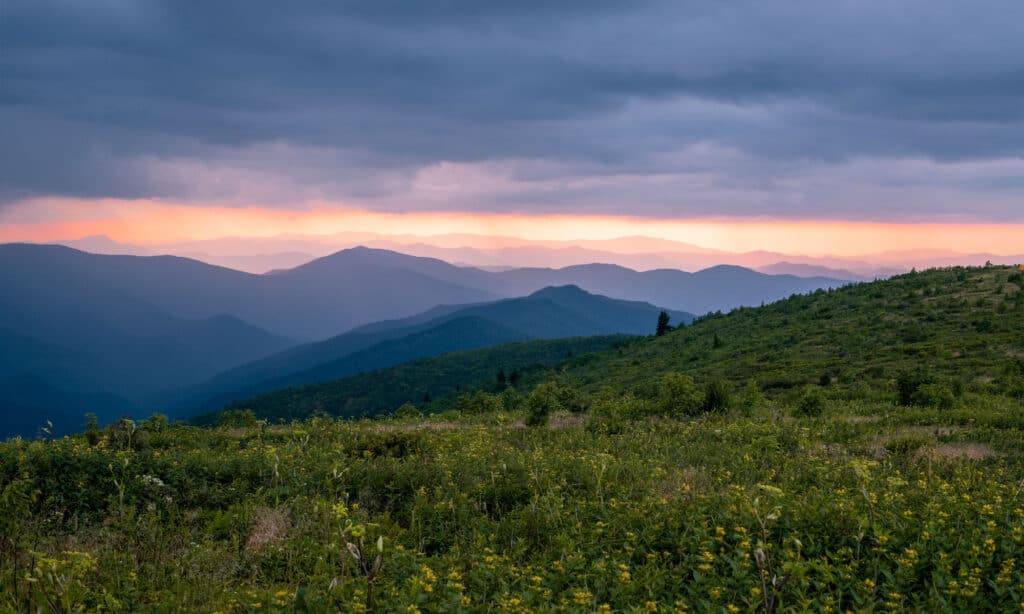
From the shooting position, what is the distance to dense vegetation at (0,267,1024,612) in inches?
225

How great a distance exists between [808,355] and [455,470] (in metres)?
23.9

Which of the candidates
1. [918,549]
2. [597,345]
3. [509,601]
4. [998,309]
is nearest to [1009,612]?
[918,549]

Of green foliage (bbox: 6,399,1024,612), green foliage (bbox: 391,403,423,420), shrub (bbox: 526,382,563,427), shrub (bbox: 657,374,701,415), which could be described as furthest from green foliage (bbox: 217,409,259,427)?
shrub (bbox: 657,374,701,415)

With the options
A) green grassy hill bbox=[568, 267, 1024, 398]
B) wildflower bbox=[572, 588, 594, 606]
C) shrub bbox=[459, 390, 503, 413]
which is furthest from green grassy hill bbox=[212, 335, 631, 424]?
wildflower bbox=[572, 588, 594, 606]

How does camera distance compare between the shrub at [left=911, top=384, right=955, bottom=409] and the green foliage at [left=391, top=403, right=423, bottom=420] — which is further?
the green foliage at [left=391, top=403, right=423, bottom=420]

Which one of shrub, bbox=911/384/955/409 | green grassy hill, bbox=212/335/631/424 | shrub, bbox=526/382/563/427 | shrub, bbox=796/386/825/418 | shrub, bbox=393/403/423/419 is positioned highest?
shrub, bbox=911/384/955/409

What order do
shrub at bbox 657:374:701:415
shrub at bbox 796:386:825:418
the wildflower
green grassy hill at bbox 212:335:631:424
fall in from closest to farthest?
the wildflower → shrub at bbox 796:386:825:418 → shrub at bbox 657:374:701:415 → green grassy hill at bbox 212:335:631:424

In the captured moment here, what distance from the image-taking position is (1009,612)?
5250 mm

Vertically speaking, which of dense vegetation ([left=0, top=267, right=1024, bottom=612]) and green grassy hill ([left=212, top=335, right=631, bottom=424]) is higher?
dense vegetation ([left=0, top=267, right=1024, bottom=612])

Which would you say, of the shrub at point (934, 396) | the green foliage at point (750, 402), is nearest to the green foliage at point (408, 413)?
the green foliage at point (750, 402)

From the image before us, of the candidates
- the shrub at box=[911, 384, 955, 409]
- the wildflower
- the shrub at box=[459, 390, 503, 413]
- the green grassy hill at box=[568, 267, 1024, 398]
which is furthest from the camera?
the shrub at box=[459, 390, 503, 413]

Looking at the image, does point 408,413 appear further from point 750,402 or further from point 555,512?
point 555,512

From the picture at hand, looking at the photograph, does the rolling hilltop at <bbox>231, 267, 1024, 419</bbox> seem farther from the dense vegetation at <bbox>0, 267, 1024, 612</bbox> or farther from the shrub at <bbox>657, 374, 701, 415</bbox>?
the dense vegetation at <bbox>0, 267, 1024, 612</bbox>

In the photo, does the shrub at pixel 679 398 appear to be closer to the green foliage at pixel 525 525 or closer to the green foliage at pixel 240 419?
the green foliage at pixel 525 525
